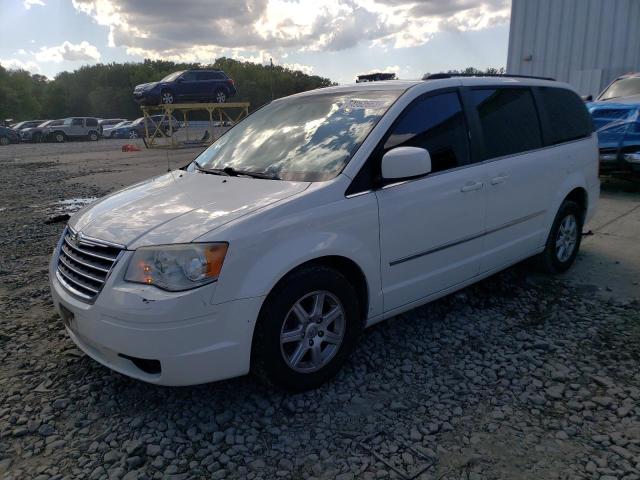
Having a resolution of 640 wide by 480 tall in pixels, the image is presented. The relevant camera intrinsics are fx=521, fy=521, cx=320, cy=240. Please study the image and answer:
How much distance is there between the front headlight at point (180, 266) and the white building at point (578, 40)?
15.3m

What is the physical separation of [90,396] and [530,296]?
3.48 meters

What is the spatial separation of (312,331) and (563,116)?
131 inches

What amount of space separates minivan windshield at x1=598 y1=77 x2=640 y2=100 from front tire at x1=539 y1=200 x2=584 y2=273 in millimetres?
6581

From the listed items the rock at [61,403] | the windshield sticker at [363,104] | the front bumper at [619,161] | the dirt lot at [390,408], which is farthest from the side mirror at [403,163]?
the front bumper at [619,161]

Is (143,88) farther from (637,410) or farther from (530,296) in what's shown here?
(637,410)

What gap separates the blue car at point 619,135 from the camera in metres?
8.56

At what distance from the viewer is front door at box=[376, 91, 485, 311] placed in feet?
10.7

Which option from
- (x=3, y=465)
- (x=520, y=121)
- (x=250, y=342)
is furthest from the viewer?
(x=520, y=121)

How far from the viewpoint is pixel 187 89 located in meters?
24.5

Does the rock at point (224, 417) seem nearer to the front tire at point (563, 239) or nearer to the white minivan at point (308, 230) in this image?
the white minivan at point (308, 230)

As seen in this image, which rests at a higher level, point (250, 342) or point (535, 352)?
point (250, 342)

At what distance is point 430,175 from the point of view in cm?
348

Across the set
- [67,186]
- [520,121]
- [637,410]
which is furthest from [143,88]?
[637,410]

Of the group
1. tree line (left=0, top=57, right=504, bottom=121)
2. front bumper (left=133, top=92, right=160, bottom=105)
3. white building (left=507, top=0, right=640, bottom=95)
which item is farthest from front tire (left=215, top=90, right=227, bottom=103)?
tree line (left=0, top=57, right=504, bottom=121)
